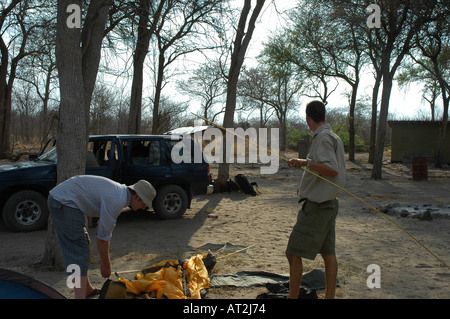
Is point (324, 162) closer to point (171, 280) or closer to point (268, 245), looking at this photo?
point (171, 280)

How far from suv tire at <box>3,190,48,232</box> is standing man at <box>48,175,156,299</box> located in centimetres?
374

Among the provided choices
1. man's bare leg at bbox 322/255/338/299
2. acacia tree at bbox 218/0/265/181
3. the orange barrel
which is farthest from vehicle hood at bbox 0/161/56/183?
the orange barrel

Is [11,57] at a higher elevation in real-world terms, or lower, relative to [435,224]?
higher

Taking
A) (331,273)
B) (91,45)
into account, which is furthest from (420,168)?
(91,45)

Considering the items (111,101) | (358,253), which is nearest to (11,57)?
(111,101)

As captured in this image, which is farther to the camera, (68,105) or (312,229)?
(68,105)

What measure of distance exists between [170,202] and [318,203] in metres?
5.25

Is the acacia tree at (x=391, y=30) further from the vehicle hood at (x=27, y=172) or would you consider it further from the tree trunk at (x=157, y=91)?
the vehicle hood at (x=27, y=172)

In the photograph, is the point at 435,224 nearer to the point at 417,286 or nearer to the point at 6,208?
the point at 417,286

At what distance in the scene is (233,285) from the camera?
15.6 feet

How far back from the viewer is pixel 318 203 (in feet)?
12.6

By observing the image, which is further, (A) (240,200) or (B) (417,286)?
(A) (240,200)

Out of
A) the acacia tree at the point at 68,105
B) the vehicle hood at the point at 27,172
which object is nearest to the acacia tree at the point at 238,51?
the vehicle hood at the point at 27,172
